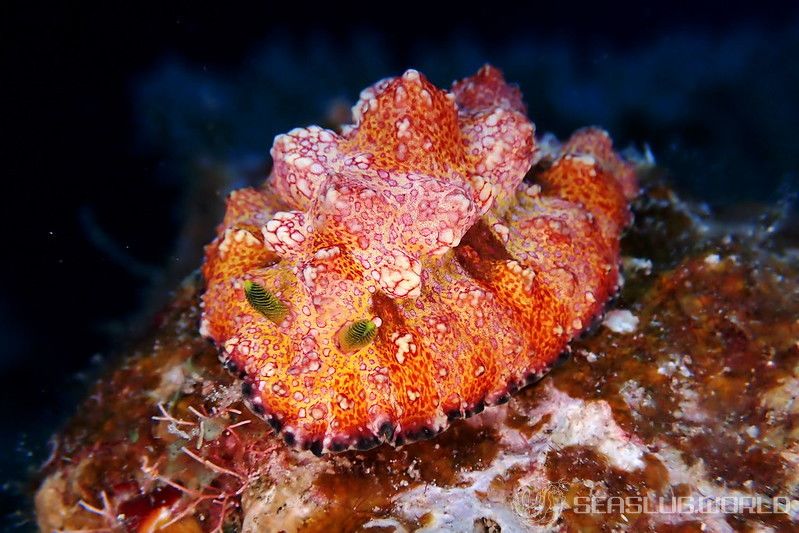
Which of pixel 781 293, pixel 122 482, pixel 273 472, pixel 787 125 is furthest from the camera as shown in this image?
pixel 787 125

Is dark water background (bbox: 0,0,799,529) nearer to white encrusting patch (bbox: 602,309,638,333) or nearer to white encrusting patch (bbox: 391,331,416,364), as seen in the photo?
white encrusting patch (bbox: 602,309,638,333)

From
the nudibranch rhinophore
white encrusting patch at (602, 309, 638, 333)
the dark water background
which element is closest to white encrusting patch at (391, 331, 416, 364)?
the nudibranch rhinophore

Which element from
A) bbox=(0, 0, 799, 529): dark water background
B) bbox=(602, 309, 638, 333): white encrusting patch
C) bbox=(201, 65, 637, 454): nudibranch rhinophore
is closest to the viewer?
bbox=(201, 65, 637, 454): nudibranch rhinophore

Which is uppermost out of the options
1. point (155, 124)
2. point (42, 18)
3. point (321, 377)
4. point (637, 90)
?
point (637, 90)

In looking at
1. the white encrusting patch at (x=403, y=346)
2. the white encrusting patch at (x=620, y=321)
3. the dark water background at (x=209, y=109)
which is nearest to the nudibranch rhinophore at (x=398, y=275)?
the white encrusting patch at (x=403, y=346)

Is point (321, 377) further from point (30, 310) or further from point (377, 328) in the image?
point (30, 310)

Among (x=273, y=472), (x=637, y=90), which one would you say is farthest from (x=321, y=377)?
(x=637, y=90)

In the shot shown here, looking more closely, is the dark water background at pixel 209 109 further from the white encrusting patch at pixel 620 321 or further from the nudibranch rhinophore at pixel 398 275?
the white encrusting patch at pixel 620 321
